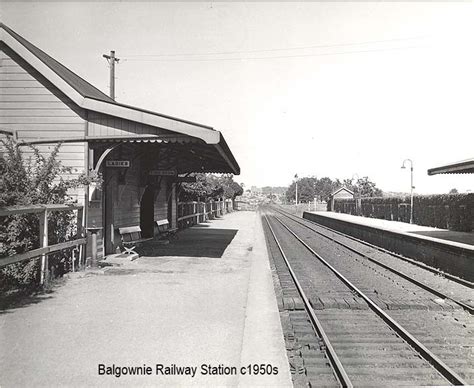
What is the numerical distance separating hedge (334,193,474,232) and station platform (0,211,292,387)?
1653 centimetres

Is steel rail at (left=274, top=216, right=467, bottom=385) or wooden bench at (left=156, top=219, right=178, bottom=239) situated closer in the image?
steel rail at (left=274, top=216, right=467, bottom=385)

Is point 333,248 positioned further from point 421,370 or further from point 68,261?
point 421,370

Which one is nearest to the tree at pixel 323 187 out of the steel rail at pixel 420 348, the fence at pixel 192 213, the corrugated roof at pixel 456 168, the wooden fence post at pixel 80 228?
the fence at pixel 192 213

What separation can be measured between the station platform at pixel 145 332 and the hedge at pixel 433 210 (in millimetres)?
16531

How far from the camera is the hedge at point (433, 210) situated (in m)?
21.1

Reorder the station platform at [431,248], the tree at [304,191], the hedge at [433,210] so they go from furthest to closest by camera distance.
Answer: the tree at [304,191] < the hedge at [433,210] < the station platform at [431,248]

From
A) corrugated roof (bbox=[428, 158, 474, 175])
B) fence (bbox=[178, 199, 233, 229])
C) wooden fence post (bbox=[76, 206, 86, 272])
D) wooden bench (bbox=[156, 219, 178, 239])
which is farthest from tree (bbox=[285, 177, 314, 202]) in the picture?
wooden fence post (bbox=[76, 206, 86, 272])

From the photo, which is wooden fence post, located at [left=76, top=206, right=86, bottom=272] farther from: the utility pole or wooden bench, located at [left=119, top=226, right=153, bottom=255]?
the utility pole

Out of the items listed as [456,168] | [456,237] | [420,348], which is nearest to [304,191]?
[456,237]

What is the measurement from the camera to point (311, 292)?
8461mm

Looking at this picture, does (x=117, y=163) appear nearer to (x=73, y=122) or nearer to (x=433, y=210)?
(x=73, y=122)

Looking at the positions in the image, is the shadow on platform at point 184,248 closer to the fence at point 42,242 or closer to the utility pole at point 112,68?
the fence at point 42,242

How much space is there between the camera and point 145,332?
201 inches

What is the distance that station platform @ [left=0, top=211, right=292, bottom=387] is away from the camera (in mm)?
3906
